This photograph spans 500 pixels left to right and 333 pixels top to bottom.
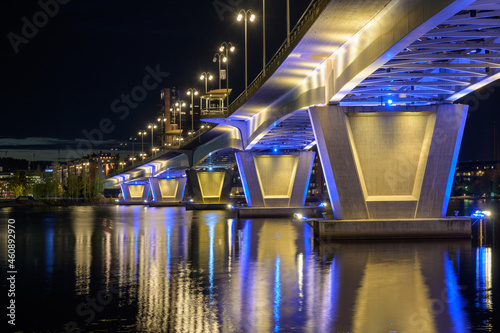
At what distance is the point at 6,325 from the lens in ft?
40.0

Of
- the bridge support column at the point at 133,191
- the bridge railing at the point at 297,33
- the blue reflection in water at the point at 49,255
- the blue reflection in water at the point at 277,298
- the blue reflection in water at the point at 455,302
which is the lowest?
the blue reflection in water at the point at 49,255

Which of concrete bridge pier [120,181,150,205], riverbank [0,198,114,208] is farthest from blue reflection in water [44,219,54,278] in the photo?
concrete bridge pier [120,181,150,205]

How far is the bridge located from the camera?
20.5m

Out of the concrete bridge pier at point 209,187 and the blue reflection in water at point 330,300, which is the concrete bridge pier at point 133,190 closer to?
the concrete bridge pier at point 209,187

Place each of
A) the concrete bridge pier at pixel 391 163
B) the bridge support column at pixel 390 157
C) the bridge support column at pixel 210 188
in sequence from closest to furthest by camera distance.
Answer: the concrete bridge pier at pixel 391 163 < the bridge support column at pixel 390 157 < the bridge support column at pixel 210 188

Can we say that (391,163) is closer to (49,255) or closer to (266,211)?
(49,255)

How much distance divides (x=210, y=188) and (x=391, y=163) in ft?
219

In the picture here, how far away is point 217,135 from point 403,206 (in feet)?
158

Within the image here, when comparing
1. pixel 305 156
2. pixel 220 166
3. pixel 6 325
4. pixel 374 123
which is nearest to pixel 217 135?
pixel 305 156

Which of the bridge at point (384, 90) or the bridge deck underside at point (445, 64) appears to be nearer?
the bridge deck underside at point (445, 64)

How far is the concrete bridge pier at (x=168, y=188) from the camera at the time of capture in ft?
420

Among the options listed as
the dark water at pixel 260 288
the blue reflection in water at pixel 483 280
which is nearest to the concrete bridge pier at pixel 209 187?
the dark water at pixel 260 288

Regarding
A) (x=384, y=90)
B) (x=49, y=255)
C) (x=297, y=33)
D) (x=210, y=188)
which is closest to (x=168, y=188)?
(x=210, y=188)

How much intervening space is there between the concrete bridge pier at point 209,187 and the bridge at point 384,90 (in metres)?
48.7
